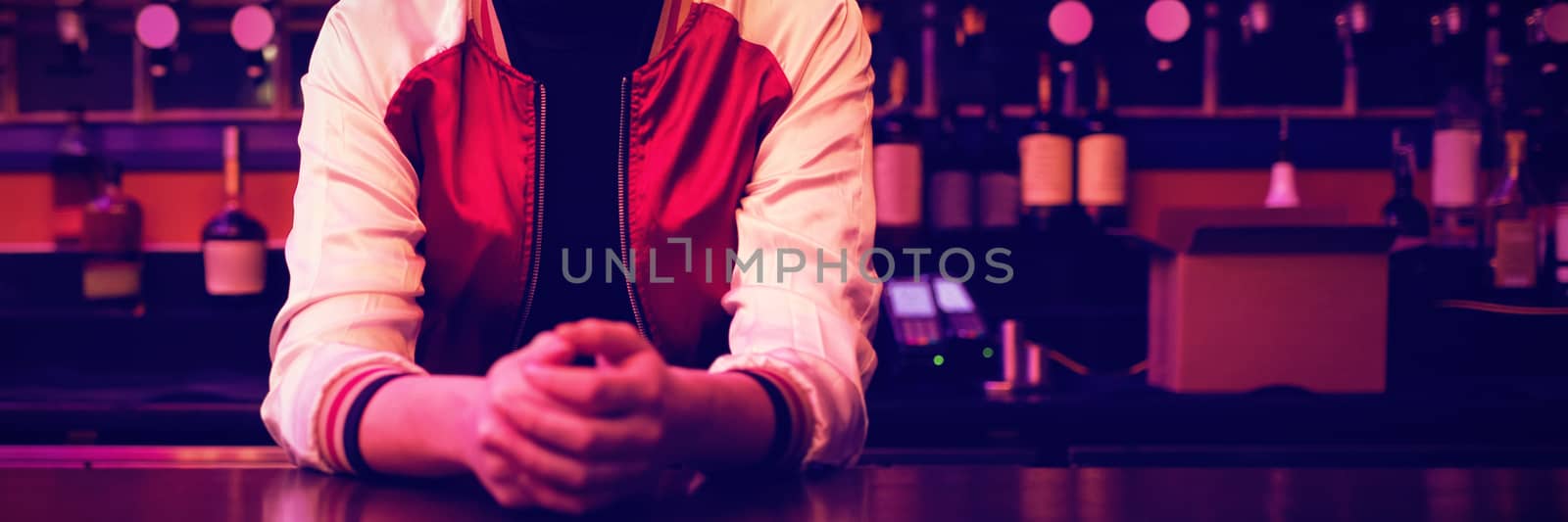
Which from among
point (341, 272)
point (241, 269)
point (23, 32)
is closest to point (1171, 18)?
point (341, 272)

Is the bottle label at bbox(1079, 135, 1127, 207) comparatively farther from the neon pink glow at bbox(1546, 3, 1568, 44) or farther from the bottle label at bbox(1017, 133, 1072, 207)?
the neon pink glow at bbox(1546, 3, 1568, 44)

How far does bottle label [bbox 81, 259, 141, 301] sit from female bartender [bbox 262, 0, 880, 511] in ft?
3.85

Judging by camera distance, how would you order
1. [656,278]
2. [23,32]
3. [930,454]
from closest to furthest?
[656,278], [930,454], [23,32]

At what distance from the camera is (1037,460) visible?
1.58 m

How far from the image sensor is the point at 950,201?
72.5 inches

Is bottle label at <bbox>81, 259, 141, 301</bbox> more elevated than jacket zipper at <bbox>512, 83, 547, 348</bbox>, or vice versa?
jacket zipper at <bbox>512, 83, 547, 348</bbox>

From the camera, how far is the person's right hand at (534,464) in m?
0.56

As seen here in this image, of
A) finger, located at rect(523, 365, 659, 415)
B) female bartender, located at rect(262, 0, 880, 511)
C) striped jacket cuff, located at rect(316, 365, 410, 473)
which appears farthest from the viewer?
female bartender, located at rect(262, 0, 880, 511)

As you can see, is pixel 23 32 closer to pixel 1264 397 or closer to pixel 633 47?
pixel 633 47

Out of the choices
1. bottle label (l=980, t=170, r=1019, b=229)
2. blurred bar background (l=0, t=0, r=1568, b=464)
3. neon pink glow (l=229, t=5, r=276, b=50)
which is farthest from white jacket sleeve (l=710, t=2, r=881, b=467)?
neon pink glow (l=229, t=5, r=276, b=50)

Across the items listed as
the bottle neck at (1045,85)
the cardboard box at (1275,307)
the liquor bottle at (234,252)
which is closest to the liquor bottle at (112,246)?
the liquor bottle at (234,252)

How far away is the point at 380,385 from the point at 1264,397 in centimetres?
129

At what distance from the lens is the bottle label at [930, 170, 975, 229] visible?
184 cm

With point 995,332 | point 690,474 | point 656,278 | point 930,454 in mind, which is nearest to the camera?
point 690,474
